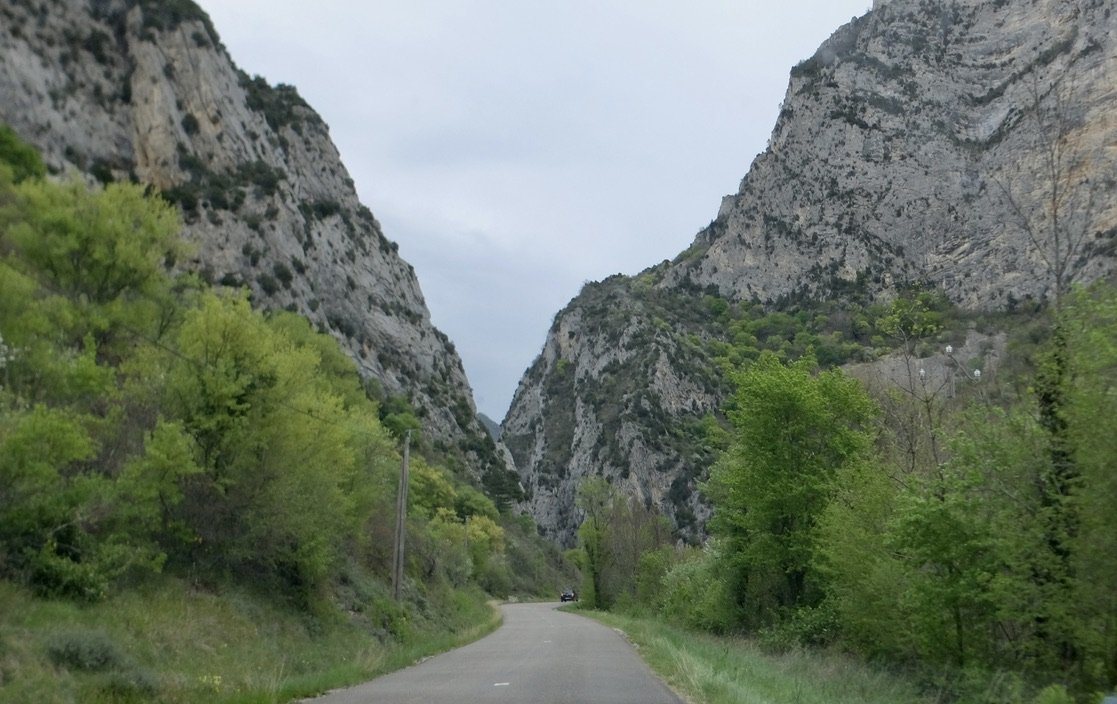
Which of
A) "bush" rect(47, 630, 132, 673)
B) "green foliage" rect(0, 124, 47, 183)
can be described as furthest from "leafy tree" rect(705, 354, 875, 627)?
"green foliage" rect(0, 124, 47, 183)

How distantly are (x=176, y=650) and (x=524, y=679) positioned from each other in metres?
6.61

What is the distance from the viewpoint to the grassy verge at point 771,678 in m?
13.2

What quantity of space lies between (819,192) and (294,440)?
90.1m

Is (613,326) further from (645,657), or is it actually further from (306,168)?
(645,657)

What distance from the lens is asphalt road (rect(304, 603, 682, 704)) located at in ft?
43.3

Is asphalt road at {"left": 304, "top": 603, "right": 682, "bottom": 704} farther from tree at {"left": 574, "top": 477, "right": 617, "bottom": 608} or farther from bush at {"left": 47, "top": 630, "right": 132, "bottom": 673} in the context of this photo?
tree at {"left": 574, "top": 477, "right": 617, "bottom": 608}

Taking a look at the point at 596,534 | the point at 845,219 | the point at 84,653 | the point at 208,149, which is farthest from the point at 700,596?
the point at 845,219

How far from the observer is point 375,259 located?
87.9 metres

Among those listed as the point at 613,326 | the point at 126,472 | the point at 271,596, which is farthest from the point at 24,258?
the point at 613,326

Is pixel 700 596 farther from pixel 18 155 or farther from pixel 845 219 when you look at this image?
pixel 845 219

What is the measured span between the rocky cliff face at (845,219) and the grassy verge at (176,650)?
2742 inches

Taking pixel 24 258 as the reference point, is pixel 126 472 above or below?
below

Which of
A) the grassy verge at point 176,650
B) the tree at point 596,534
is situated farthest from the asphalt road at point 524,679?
the tree at point 596,534

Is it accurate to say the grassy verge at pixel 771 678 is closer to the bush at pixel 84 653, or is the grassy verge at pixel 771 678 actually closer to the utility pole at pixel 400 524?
the bush at pixel 84 653
